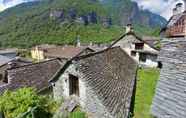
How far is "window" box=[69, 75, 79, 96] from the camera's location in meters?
14.3

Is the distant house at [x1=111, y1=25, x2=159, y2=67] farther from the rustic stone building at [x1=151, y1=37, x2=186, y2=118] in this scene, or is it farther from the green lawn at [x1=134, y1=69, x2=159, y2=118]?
the rustic stone building at [x1=151, y1=37, x2=186, y2=118]

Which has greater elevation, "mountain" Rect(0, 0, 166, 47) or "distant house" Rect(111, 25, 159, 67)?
"mountain" Rect(0, 0, 166, 47)

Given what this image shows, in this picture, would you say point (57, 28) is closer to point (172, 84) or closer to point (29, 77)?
point (29, 77)

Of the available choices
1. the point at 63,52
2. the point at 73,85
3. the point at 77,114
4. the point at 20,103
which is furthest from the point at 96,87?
the point at 63,52

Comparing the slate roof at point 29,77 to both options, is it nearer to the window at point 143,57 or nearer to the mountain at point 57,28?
the window at point 143,57

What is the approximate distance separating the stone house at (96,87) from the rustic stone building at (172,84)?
4160 mm

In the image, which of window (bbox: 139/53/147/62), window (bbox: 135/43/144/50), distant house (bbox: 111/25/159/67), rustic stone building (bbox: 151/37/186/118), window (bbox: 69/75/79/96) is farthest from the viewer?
window (bbox: 135/43/144/50)

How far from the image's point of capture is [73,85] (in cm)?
1467

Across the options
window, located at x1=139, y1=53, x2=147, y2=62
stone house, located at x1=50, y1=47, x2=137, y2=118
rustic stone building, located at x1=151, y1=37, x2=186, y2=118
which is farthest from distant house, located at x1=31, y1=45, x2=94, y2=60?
rustic stone building, located at x1=151, y1=37, x2=186, y2=118

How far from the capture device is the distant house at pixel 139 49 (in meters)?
26.0

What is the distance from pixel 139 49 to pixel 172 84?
829 inches

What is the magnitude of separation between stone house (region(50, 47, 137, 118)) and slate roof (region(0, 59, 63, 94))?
4.06 m

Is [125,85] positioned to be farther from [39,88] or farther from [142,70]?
[142,70]

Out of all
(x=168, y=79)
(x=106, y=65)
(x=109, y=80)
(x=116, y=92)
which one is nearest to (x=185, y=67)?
(x=168, y=79)
